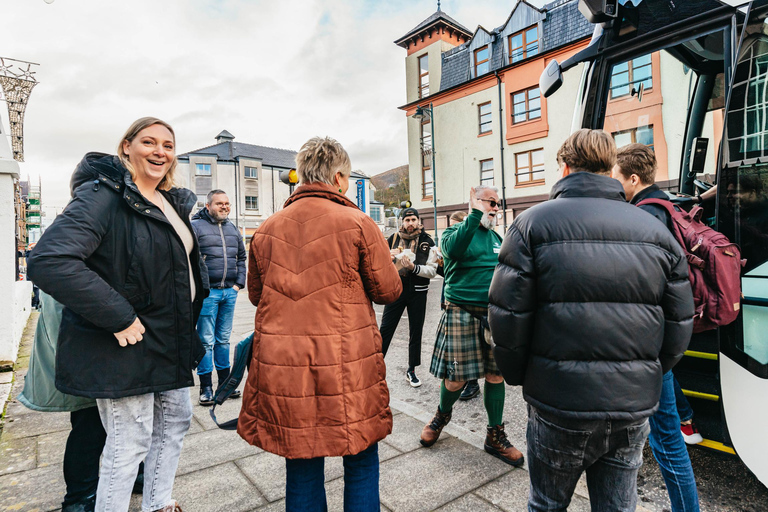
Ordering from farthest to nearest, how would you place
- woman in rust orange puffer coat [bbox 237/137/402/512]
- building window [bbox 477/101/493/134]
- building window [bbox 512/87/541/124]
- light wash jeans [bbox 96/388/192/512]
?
building window [bbox 477/101/493/134]
building window [bbox 512/87/541/124]
light wash jeans [bbox 96/388/192/512]
woman in rust orange puffer coat [bbox 237/137/402/512]

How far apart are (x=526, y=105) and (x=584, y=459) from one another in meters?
21.5

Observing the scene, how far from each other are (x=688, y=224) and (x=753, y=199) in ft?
1.29

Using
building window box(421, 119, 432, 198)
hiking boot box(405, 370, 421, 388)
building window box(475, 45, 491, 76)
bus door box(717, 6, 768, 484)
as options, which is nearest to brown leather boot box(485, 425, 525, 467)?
bus door box(717, 6, 768, 484)

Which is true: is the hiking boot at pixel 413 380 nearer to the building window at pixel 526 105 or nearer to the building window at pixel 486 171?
the building window at pixel 526 105

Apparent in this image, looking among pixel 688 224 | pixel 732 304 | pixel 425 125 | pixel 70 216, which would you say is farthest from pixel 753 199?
pixel 425 125

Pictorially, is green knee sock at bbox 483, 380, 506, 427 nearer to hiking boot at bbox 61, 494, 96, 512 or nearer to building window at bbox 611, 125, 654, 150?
building window at bbox 611, 125, 654, 150

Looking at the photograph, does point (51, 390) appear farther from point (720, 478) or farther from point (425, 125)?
point (425, 125)

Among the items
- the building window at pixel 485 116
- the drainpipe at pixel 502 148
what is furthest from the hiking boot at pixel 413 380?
the building window at pixel 485 116

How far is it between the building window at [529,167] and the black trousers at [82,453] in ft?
67.2

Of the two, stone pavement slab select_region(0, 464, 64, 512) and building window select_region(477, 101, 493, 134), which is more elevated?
building window select_region(477, 101, 493, 134)

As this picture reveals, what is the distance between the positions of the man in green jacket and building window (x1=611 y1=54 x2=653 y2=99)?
1.23 m

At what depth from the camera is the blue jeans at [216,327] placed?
4293mm

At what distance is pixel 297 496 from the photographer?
1908mm

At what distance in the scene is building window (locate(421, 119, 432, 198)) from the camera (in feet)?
83.6
